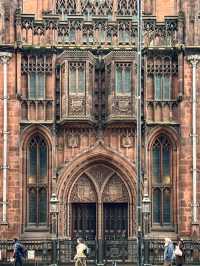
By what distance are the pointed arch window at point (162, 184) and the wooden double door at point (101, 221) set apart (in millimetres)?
1403

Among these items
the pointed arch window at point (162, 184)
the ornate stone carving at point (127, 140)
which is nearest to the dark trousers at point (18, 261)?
the pointed arch window at point (162, 184)

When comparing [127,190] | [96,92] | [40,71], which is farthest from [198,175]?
[40,71]

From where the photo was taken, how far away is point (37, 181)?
129ft

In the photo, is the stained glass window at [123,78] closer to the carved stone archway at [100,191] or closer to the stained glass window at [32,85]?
the carved stone archway at [100,191]

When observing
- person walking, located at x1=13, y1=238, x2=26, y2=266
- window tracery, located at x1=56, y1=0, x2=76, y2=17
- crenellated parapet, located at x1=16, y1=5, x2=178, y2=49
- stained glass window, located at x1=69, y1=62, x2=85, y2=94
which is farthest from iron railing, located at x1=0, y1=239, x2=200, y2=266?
window tracery, located at x1=56, y1=0, x2=76, y2=17

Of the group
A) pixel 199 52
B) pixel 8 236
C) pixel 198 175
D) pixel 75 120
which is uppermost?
pixel 199 52

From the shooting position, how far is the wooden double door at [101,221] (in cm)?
3938

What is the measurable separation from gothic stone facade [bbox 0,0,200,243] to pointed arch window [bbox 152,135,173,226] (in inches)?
1.8

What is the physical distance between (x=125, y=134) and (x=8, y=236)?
685 centimetres

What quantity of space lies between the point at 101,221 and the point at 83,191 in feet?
5.18

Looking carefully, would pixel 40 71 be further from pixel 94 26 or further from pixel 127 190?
pixel 127 190

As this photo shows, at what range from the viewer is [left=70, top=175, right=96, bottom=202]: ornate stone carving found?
1554 inches

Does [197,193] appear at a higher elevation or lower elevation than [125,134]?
lower

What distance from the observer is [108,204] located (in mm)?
39719
